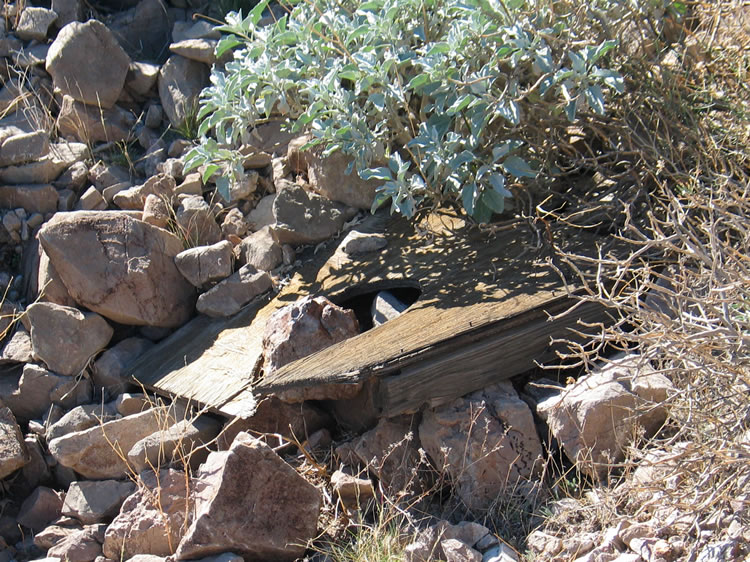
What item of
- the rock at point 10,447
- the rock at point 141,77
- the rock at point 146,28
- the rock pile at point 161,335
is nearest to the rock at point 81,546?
the rock pile at point 161,335

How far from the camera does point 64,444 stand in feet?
12.5

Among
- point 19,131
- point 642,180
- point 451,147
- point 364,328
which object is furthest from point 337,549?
point 19,131

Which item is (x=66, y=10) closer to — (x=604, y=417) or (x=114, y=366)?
(x=114, y=366)

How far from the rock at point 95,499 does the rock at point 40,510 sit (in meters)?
0.11

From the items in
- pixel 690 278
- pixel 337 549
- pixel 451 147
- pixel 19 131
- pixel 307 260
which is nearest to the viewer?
pixel 690 278

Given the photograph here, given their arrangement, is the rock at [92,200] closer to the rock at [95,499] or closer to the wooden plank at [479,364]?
the rock at [95,499]

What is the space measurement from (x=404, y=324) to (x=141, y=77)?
2.77 m

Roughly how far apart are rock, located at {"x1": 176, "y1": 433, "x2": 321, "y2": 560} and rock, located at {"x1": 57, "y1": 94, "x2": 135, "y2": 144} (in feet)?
8.71

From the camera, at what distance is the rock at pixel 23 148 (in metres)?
4.92

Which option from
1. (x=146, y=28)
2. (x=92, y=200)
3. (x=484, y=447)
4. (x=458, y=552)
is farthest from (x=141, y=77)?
(x=458, y=552)

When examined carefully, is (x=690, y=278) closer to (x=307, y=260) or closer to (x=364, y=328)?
(x=364, y=328)

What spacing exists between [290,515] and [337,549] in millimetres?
202

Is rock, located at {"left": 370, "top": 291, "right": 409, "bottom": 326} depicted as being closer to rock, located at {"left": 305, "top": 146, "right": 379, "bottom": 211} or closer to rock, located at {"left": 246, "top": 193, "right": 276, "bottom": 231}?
rock, located at {"left": 305, "top": 146, "right": 379, "bottom": 211}

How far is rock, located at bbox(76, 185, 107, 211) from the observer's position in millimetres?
4824
